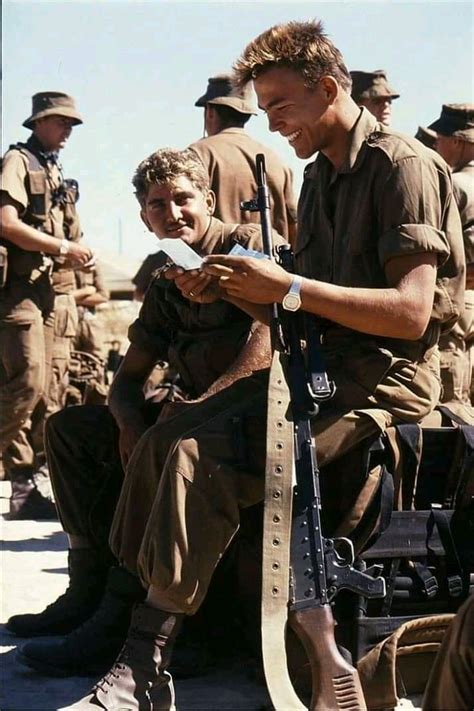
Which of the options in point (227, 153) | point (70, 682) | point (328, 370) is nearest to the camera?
point (328, 370)

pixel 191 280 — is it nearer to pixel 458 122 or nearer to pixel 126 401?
pixel 126 401

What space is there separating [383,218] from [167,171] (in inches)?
41.2

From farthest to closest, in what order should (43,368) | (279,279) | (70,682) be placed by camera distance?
(43,368)
(70,682)
(279,279)

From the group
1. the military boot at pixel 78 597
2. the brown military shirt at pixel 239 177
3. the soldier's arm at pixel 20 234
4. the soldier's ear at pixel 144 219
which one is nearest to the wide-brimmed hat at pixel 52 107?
the soldier's arm at pixel 20 234

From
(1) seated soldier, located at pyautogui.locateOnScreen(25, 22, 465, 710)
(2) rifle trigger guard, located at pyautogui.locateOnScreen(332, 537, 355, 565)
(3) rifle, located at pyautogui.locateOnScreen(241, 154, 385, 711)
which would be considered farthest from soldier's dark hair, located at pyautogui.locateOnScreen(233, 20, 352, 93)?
(2) rifle trigger guard, located at pyautogui.locateOnScreen(332, 537, 355, 565)

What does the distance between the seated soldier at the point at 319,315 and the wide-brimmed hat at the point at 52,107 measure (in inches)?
179

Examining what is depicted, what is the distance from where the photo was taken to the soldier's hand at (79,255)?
8.43 metres

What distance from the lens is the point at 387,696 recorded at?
13.3 ft

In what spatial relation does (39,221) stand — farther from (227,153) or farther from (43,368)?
(227,153)

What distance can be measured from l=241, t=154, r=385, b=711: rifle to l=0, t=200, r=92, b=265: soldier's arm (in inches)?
166

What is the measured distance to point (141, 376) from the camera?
16.8 feet

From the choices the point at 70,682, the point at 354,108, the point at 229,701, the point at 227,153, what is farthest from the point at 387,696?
the point at 227,153

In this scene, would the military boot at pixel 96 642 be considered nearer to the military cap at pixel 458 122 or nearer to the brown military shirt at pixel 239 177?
the brown military shirt at pixel 239 177

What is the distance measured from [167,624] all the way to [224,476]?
0.48m
